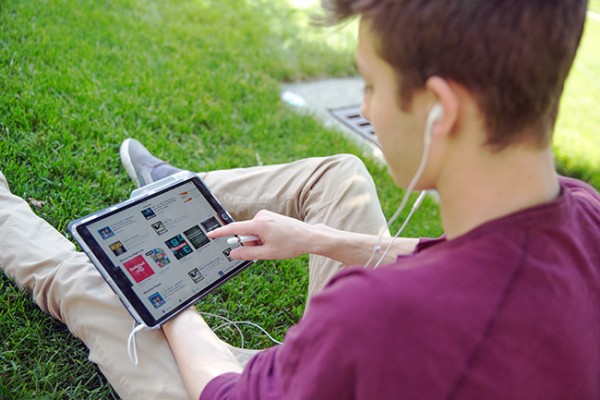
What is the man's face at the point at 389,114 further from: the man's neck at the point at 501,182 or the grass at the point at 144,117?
the grass at the point at 144,117

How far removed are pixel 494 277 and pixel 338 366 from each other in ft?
0.99

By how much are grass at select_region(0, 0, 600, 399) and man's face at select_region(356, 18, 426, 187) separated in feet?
3.70

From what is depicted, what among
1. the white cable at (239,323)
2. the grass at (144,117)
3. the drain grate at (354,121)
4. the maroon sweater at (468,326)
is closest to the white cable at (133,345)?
the grass at (144,117)

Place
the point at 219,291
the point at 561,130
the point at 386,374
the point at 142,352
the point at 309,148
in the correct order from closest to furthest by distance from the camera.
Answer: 1. the point at 386,374
2. the point at 142,352
3. the point at 219,291
4. the point at 309,148
5. the point at 561,130

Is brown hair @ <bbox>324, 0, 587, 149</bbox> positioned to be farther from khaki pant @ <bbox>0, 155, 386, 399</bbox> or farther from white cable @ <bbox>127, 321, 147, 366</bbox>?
white cable @ <bbox>127, 321, 147, 366</bbox>

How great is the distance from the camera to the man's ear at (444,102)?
1.01 meters

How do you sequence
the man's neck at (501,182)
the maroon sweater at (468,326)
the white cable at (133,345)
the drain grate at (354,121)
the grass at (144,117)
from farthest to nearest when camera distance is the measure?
the drain grate at (354,121) < the grass at (144,117) < the white cable at (133,345) < the man's neck at (501,182) < the maroon sweater at (468,326)

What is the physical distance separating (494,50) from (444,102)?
0.12 metres

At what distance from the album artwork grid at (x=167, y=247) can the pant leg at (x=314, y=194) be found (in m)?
0.28

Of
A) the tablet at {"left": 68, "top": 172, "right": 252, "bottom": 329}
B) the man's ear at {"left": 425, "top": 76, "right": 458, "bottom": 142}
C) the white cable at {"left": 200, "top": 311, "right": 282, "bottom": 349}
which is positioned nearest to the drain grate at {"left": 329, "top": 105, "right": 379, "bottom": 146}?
the white cable at {"left": 200, "top": 311, "right": 282, "bottom": 349}

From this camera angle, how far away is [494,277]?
0.96 meters

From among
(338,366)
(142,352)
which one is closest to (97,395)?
(142,352)

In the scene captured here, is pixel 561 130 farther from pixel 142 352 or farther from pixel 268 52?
pixel 142 352

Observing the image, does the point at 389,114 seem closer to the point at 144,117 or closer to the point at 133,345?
the point at 133,345
